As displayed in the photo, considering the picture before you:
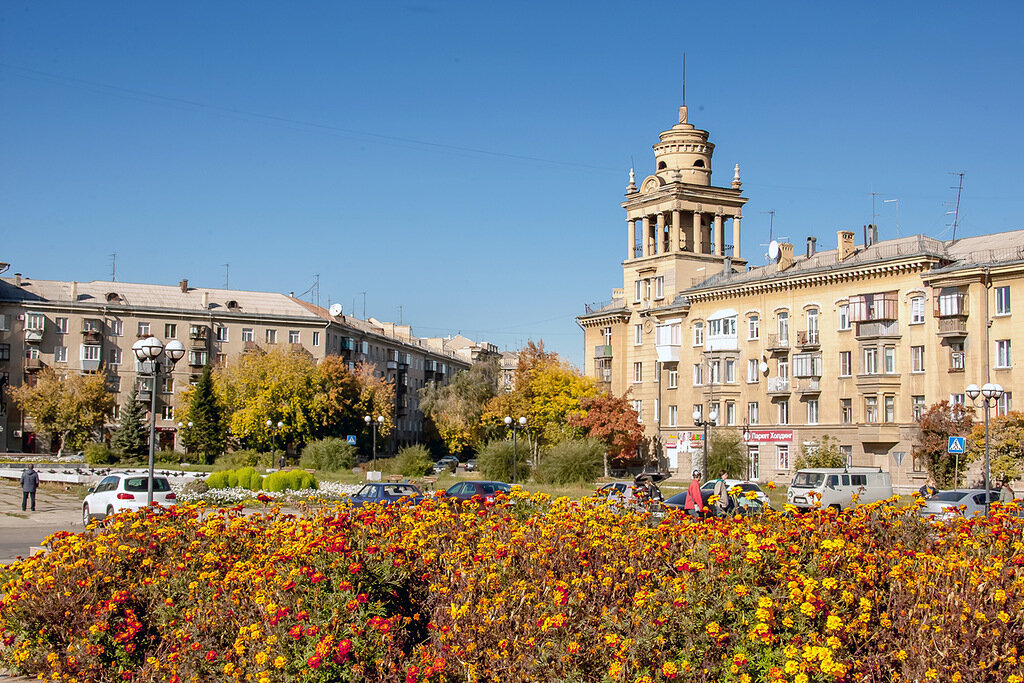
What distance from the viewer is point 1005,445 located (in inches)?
1747

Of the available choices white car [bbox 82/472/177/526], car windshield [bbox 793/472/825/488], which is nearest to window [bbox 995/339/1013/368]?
car windshield [bbox 793/472/825/488]

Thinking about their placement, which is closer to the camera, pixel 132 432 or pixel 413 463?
pixel 413 463

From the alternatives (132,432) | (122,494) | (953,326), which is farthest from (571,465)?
(132,432)

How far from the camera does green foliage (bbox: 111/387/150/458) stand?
72500 millimetres

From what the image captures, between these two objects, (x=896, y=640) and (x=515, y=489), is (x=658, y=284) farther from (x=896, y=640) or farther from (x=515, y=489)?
(x=896, y=640)

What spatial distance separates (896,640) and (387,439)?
91.4m

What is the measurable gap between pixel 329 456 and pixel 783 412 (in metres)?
24.0

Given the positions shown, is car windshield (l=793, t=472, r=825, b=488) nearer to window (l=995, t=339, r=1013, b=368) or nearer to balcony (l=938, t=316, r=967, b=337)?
window (l=995, t=339, r=1013, b=368)

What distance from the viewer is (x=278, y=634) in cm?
845

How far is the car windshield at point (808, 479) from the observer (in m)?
36.2

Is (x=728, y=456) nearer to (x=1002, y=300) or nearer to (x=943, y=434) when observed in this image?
(x=943, y=434)

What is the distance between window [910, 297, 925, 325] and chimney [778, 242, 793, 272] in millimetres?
9465

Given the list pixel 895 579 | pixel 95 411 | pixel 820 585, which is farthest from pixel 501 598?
pixel 95 411

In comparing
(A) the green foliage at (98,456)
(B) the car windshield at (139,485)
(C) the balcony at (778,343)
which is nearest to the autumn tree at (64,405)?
(A) the green foliage at (98,456)
